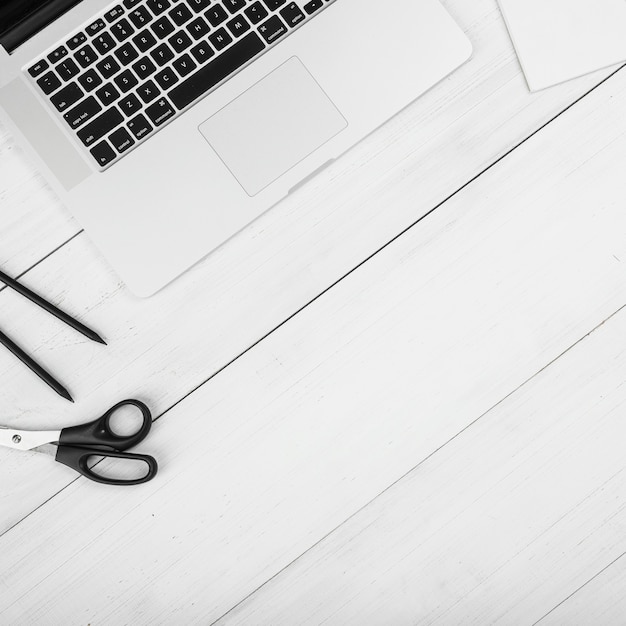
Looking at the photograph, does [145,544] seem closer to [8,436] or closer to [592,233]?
[8,436]

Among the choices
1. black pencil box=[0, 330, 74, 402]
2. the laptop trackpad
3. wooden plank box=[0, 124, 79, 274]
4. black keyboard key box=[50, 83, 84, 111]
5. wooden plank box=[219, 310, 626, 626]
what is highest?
black keyboard key box=[50, 83, 84, 111]

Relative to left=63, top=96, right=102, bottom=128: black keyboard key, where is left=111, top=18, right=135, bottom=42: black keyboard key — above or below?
A: above

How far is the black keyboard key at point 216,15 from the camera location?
0.57 meters

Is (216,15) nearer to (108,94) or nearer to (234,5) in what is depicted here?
(234,5)

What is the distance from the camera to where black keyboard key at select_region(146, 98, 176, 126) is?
0.58 m

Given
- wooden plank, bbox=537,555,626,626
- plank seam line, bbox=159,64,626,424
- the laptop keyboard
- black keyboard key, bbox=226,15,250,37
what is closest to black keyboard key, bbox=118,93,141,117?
the laptop keyboard

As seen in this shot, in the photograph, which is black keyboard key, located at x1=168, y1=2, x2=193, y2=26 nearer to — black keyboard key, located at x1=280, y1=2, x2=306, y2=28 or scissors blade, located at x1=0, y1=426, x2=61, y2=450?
black keyboard key, located at x1=280, y1=2, x2=306, y2=28

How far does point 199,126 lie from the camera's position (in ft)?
1.91

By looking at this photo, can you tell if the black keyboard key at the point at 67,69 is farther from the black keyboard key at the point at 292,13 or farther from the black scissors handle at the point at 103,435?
the black scissors handle at the point at 103,435

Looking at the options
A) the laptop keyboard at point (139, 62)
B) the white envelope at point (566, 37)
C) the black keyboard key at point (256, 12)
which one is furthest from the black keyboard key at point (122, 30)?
the white envelope at point (566, 37)

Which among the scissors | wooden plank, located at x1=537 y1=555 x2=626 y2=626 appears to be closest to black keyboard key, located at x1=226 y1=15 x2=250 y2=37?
the scissors

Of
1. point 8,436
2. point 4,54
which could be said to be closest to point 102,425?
point 8,436

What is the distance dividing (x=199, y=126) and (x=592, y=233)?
0.38 meters

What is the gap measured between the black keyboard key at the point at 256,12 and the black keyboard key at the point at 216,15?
2 centimetres
